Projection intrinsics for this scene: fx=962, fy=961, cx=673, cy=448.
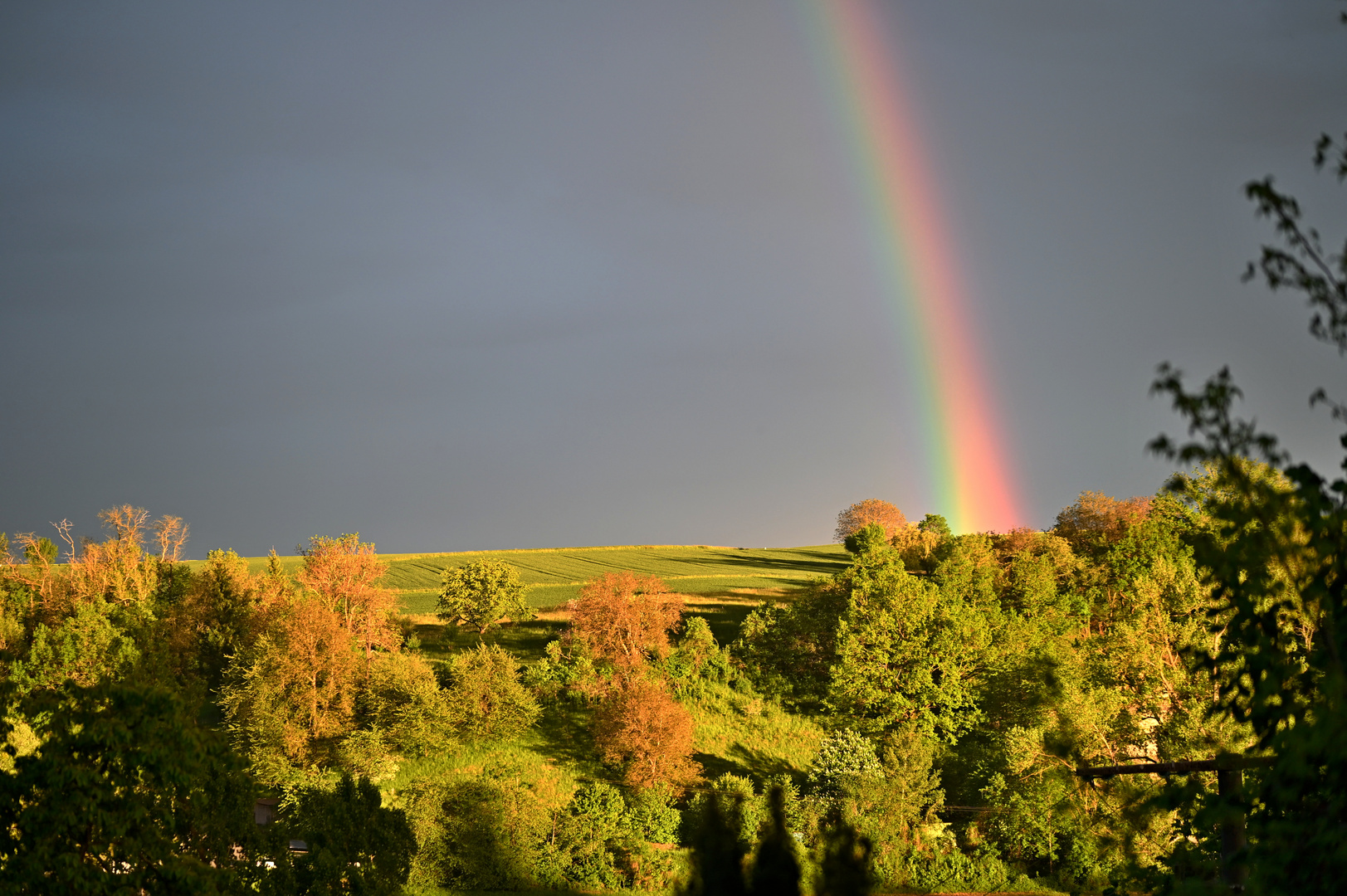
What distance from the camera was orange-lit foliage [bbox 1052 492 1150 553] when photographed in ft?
314

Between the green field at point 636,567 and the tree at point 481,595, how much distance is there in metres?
20.2

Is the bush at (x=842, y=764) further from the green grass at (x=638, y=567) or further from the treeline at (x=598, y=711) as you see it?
the green grass at (x=638, y=567)

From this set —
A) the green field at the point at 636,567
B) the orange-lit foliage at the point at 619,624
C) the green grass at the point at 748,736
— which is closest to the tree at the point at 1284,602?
the green grass at the point at 748,736

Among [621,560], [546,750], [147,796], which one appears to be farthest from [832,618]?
[621,560]

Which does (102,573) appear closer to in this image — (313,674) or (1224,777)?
(313,674)

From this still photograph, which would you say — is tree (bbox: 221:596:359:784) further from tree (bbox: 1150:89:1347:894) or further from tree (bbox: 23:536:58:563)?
tree (bbox: 1150:89:1347:894)

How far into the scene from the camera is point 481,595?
83.6m

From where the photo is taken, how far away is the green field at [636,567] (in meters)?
120

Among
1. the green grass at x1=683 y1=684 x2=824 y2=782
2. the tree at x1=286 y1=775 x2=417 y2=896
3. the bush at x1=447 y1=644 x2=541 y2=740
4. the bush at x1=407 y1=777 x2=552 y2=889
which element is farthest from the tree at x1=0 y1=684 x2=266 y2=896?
the green grass at x1=683 y1=684 x2=824 y2=782

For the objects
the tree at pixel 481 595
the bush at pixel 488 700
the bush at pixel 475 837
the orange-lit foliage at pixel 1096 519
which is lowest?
the bush at pixel 475 837

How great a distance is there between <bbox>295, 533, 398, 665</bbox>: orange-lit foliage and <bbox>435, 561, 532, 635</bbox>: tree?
16349 millimetres

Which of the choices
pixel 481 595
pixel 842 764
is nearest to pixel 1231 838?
pixel 842 764

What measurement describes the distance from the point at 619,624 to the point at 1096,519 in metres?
61.2

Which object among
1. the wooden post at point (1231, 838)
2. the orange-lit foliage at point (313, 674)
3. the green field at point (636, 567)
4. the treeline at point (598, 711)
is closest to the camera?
the wooden post at point (1231, 838)
